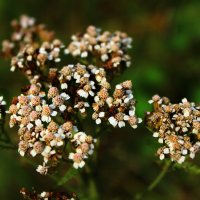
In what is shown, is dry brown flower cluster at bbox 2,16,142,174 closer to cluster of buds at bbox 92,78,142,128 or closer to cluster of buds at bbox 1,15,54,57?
cluster of buds at bbox 92,78,142,128

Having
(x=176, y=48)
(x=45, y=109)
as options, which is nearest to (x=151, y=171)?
(x=176, y=48)

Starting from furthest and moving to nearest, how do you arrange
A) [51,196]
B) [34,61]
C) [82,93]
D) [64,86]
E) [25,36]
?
[25,36] → [34,61] → [64,86] → [82,93] → [51,196]

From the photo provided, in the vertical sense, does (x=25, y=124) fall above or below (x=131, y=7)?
below

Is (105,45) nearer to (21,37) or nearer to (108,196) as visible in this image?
(21,37)

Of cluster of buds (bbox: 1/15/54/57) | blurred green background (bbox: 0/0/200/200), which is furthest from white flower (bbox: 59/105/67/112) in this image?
cluster of buds (bbox: 1/15/54/57)

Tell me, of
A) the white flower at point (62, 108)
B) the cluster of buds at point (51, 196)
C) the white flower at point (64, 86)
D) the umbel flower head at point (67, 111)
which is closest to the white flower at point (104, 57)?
the umbel flower head at point (67, 111)

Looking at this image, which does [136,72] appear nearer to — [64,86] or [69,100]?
[69,100]

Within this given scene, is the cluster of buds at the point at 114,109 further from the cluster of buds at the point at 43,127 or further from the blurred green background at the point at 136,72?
the blurred green background at the point at 136,72

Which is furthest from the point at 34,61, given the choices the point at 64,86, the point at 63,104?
the point at 63,104

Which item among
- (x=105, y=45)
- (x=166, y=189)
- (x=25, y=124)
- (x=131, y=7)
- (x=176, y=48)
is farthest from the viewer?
(x=131, y=7)
